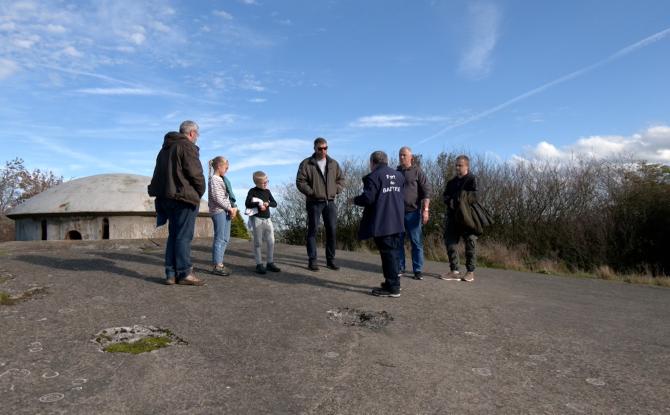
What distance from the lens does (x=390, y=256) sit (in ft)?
18.7

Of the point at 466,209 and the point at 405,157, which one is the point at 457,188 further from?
the point at 405,157

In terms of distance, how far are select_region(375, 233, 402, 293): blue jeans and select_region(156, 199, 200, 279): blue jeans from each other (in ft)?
7.73

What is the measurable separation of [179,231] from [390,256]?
262 cm

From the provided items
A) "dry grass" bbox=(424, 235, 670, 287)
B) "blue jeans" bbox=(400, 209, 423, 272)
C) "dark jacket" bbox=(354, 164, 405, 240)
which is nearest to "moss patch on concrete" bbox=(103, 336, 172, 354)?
"dark jacket" bbox=(354, 164, 405, 240)

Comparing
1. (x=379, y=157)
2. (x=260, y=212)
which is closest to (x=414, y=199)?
(x=379, y=157)

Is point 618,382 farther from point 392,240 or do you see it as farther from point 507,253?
point 507,253

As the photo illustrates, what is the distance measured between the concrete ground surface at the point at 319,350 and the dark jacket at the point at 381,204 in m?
0.87

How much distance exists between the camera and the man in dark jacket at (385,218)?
5719 millimetres

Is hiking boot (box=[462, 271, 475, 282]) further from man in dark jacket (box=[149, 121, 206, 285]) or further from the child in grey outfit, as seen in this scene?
man in dark jacket (box=[149, 121, 206, 285])

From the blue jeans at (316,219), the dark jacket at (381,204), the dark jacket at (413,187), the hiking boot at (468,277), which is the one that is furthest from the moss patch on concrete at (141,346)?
the hiking boot at (468,277)

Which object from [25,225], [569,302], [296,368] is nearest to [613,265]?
[569,302]

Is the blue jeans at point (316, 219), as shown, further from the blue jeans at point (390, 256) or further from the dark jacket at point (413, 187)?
the blue jeans at point (390, 256)

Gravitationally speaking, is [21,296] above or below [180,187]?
below

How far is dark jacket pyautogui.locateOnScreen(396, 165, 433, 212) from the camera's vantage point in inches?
276
